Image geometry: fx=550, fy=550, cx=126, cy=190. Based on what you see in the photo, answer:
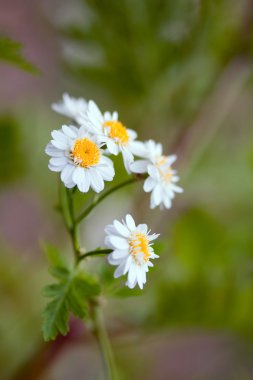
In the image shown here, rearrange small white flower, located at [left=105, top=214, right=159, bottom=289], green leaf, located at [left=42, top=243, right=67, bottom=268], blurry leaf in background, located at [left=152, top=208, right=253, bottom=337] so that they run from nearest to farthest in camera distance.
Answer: small white flower, located at [left=105, top=214, right=159, bottom=289] < green leaf, located at [left=42, top=243, right=67, bottom=268] < blurry leaf in background, located at [left=152, top=208, right=253, bottom=337]

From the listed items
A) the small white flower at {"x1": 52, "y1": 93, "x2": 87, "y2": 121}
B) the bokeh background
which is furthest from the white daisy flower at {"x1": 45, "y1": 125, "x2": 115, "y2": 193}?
the bokeh background

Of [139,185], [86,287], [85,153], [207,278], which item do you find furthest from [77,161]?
[139,185]

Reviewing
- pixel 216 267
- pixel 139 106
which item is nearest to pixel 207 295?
pixel 216 267

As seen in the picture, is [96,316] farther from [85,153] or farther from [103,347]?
[85,153]

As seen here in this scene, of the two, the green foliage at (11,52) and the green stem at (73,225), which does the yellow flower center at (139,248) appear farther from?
the green foliage at (11,52)

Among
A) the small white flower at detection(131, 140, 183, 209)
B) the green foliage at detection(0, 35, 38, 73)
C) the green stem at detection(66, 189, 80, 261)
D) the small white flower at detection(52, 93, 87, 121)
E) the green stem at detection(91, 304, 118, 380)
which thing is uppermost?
the green foliage at detection(0, 35, 38, 73)

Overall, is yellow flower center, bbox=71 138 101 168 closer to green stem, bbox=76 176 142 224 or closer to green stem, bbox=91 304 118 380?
green stem, bbox=76 176 142 224

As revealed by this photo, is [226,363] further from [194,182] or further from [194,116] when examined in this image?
[194,116]
